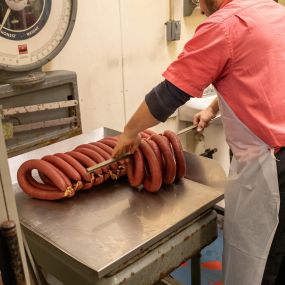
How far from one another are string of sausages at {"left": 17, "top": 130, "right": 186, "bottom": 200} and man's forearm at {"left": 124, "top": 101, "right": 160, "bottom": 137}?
0.25 ft

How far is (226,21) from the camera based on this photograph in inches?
37.8

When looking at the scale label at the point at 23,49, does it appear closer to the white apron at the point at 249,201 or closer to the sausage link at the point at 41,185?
the sausage link at the point at 41,185

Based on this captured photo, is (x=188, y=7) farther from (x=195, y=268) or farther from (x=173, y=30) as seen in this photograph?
(x=195, y=268)

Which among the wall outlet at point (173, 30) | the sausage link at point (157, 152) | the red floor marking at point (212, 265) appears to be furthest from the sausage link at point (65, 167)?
the wall outlet at point (173, 30)

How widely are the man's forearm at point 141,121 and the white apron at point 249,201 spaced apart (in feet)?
0.71

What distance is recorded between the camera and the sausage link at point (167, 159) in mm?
1121

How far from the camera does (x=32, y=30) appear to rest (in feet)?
4.40

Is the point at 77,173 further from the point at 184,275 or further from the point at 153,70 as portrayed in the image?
the point at 153,70

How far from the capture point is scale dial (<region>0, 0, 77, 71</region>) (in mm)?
1286

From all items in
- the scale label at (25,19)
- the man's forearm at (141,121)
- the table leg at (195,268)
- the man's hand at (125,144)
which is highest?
the scale label at (25,19)

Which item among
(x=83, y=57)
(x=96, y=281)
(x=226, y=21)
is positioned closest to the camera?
(x=96, y=281)

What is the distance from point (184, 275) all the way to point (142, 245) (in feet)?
3.69

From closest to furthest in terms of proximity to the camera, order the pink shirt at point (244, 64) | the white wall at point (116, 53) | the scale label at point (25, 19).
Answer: the pink shirt at point (244, 64), the scale label at point (25, 19), the white wall at point (116, 53)

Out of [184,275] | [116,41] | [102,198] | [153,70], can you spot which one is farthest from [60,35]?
[184,275]
